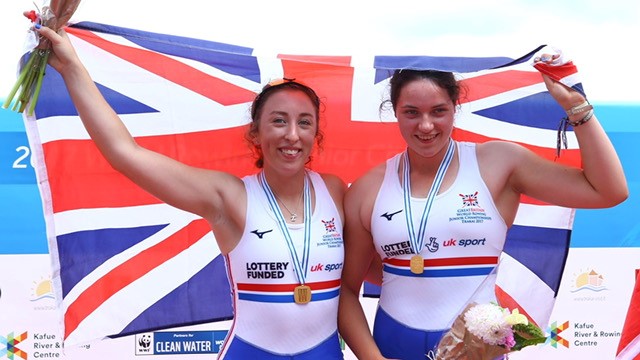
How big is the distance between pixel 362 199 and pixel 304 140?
325 millimetres

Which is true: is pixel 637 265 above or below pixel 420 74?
below

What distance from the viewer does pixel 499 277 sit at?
11.3ft

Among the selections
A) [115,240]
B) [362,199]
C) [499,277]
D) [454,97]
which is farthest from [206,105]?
[499,277]

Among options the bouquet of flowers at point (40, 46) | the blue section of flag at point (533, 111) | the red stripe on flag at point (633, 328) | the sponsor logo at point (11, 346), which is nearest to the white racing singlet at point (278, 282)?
the bouquet of flowers at point (40, 46)

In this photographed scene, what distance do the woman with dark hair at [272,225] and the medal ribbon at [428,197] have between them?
0.27m

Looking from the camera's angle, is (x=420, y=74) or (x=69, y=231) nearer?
(x=420, y=74)

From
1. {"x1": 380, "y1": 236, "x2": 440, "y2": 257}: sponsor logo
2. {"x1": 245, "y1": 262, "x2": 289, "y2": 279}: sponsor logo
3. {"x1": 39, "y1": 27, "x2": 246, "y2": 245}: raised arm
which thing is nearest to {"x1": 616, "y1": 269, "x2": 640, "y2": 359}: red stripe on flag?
{"x1": 380, "y1": 236, "x2": 440, "y2": 257}: sponsor logo

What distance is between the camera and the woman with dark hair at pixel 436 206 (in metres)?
2.62

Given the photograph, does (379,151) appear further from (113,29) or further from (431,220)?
(113,29)

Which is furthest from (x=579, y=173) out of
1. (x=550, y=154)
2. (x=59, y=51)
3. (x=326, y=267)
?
(x=59, y=51)

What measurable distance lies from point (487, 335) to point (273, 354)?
2.75ft

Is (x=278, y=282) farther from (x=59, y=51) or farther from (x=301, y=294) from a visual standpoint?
(x=59, y=51)

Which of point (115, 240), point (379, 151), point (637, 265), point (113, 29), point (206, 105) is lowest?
point (637, 265)

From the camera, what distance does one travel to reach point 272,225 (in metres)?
2.65
